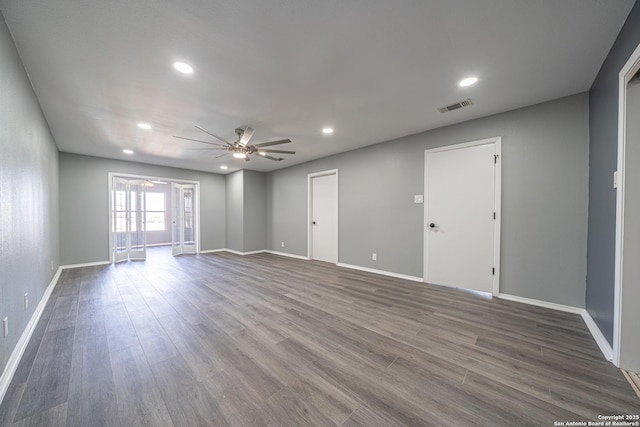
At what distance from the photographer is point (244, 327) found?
2299mm

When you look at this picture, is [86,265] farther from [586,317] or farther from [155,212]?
[586,317]

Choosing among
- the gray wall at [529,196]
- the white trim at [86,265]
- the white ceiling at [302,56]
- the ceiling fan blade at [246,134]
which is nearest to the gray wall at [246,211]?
the white trim at [86,265]

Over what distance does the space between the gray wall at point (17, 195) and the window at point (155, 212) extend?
656 cm

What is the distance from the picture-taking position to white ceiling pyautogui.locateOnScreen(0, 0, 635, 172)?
1549 mm

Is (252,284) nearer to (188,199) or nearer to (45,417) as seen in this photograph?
(45,417)

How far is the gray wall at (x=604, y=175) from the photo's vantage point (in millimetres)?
1753

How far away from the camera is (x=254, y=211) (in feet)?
22.4

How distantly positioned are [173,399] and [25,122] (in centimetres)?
299

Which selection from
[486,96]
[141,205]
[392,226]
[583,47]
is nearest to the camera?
[583,47]

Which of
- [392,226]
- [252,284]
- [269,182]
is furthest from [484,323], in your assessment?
[269,182]

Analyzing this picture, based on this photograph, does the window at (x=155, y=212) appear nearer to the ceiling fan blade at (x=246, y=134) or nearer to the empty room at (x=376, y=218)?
the empty room at (x=376, y=218)

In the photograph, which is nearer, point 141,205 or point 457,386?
point 457,386

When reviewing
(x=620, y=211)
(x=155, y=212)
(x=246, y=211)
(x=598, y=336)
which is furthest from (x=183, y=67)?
(x=155, y=212)

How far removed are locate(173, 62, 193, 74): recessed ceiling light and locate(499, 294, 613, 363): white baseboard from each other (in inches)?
172
